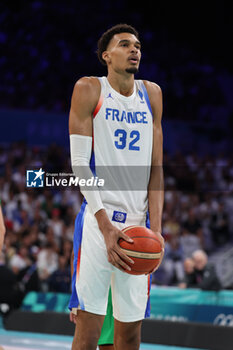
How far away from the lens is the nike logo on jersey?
11.2 ft

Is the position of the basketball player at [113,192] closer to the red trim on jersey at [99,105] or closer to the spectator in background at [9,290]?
the red trim on jersey at [99,105]

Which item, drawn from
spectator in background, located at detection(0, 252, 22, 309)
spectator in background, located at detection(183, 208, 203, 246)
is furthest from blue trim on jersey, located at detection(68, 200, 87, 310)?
spectator in background, located at detection(183, 208, 203, 246)

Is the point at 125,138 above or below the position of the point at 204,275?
above

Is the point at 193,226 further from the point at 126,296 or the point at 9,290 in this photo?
the point at 126,296

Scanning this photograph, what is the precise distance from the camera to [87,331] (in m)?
3.26

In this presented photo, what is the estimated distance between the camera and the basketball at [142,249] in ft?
10.4

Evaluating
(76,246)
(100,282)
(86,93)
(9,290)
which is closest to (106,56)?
(86,93)

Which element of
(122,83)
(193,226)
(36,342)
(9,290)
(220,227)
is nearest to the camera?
(122,83)

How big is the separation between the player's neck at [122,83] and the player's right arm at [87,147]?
0.36 ft

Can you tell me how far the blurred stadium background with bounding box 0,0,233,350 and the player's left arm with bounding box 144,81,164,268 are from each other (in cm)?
495

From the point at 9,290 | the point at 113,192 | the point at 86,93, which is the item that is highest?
the point at 86,93

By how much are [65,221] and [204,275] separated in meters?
3.65

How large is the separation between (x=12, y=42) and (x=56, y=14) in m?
2.07

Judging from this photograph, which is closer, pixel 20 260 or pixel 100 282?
pixel 100 282
